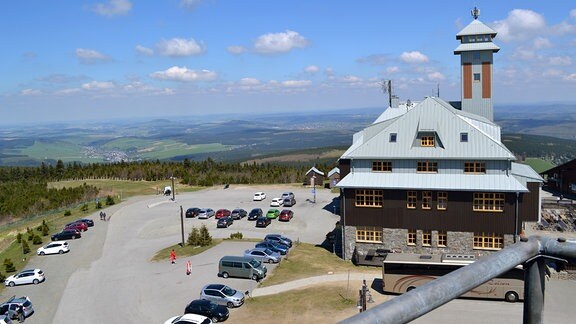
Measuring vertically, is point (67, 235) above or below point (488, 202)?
below

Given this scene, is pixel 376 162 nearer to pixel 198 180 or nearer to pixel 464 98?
pixel 464 98

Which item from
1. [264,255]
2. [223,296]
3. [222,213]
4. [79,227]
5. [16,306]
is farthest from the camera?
[222,213]

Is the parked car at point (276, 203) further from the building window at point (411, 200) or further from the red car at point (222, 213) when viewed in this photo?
the building window at point (411, 200)

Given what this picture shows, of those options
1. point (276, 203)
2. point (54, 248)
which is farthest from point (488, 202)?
point (54, 248)

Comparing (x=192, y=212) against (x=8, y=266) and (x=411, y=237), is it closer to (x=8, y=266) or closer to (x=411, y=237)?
(x=8, y=266)

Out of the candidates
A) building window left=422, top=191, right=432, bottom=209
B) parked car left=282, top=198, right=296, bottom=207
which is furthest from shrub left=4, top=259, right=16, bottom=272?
building window left=422, top=191, right=432, bottom=209

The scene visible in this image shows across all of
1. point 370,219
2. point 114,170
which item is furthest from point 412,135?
point 114,170

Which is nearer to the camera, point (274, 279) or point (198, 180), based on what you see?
point (274, 279)
